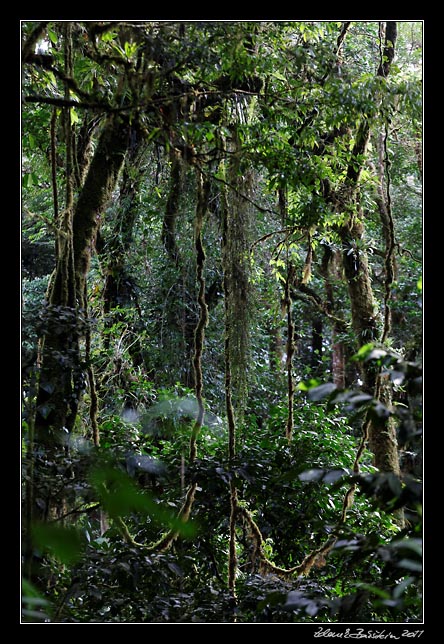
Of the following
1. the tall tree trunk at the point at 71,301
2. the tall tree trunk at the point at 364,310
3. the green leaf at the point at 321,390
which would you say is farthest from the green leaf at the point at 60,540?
the tall tree trunk at the point at 364,310

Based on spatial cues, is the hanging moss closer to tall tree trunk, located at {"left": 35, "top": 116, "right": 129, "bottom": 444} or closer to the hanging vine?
the hanging vine

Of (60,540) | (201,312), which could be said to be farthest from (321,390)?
(201,312)

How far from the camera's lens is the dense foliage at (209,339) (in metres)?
1.76

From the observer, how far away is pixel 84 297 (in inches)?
101

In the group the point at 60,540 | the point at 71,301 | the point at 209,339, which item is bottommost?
the point at 60,540

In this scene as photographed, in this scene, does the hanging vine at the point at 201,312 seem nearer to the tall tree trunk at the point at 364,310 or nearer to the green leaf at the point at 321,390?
the tall tree trunk at the point at 364,310

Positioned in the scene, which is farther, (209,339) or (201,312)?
(209,339)

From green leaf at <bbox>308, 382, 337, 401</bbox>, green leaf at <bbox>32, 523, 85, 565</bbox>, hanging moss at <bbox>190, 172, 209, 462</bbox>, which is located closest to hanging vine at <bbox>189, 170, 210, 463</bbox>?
hanging moss at <bbox>190, 172, 209, 462</bbox>

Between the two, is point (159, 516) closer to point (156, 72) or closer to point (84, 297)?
point (156, 72)

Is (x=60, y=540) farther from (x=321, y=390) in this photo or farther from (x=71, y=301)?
(x=71, y=301)

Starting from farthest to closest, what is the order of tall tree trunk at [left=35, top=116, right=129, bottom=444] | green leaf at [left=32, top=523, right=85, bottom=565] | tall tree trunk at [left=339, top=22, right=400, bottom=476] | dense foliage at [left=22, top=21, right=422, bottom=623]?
tall tree trunk at [left=339, top=22, right=400, bottom=476]
tall tree trunk at [left=35, top=116, right=129, bottom=444]
dense foliage at [left=22, top=21, right=422, bottom=623]
green leaf at [left=32, top=523, right=85, bottom=565]

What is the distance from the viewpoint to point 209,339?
3.85m

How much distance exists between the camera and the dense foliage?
5.76ft
